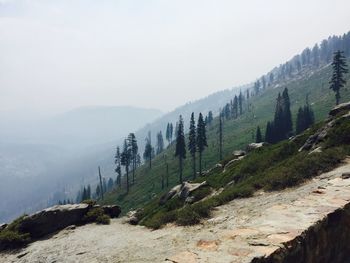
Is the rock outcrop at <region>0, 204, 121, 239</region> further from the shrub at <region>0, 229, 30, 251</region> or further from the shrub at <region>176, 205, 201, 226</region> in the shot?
the shrub at <region>176, 205, 201, 226</region>

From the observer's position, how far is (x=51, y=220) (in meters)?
27.1

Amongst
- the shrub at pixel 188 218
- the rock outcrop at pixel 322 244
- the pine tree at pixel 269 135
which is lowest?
the pine tree at pixel 269 135

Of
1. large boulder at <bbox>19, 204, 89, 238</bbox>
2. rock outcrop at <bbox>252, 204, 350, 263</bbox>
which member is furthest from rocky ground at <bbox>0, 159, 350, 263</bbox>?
large boulder at <bbox>19, 204, 89, 238</bbox>

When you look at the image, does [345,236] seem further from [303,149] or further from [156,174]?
[156,174]

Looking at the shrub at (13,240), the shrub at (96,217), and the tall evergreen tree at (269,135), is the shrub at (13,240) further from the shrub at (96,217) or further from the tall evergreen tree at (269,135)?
the tall evergreen tree at (269,135)

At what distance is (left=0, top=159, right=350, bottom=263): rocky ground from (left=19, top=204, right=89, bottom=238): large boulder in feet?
3.28

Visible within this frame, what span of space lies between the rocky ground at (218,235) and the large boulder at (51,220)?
100cm

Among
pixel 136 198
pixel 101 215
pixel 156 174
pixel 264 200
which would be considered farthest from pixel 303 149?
pixel 156 174

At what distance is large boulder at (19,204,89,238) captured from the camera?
26375 millimetres

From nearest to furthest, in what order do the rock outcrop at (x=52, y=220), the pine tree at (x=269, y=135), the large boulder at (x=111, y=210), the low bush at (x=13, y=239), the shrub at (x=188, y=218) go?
1. the shrub at (x=188, y=218)
2. the low bush at (x=13, y=239)
3. the rock outcrop at (x=52, y=220)
4. the large boulder at (x=111, y=210)
5. the pine tree at (x=269, y=135)

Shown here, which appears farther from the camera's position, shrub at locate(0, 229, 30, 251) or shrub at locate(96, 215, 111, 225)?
shrub at locate(96, 215, 111, 225)

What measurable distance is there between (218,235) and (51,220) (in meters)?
17.8

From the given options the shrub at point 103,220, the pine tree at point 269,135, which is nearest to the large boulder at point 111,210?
the shrub at point 103,220

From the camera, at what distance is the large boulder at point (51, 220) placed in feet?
86.5
